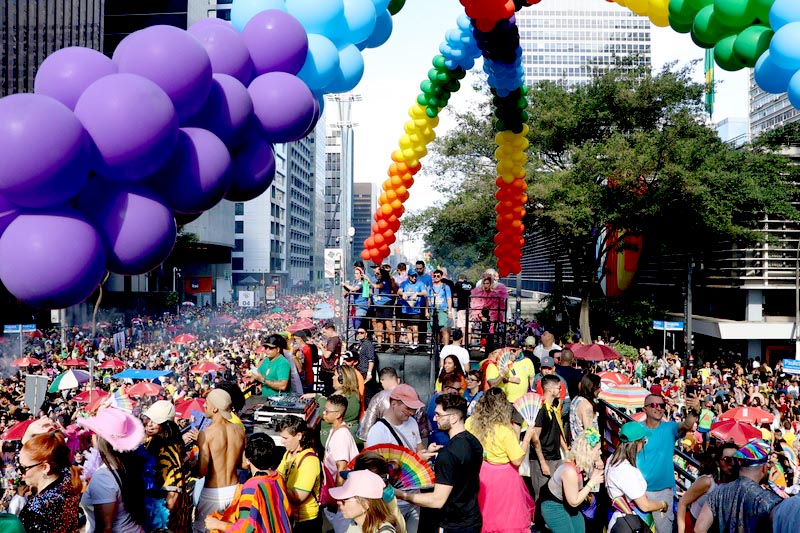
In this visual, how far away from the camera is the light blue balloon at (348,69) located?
6789 mm

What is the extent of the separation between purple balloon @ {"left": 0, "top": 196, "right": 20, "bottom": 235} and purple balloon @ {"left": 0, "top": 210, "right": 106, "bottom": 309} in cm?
10

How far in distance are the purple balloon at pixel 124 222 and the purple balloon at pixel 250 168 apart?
119cm

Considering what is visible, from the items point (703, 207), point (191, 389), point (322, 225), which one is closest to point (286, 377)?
point (191, 389)

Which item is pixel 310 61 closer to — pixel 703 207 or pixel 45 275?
pixel 45 275

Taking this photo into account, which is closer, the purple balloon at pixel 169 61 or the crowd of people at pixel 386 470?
the crowd of people at pixel 386 470

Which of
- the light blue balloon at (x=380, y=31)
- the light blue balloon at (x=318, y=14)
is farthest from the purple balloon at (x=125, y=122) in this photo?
the light blue balloon at (x=380, y=31)

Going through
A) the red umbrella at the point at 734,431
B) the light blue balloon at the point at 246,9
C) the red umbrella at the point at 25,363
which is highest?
the light blue balloon at the point at 246,9

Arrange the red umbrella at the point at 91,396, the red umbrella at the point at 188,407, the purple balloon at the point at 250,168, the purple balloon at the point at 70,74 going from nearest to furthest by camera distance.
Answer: the purple balloon at the point at 70,74
the purple balloon at the point at 250,168
the red umbrella at the point at 188,407
the red umbrella at the point at 91,396

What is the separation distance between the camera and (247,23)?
19.5ft

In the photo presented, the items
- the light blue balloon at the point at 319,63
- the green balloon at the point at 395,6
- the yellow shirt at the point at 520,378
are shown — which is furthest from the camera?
the green balloon at the point at 395,6

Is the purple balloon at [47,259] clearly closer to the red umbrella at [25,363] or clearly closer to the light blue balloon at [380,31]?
the light blue balloon at [380,31]

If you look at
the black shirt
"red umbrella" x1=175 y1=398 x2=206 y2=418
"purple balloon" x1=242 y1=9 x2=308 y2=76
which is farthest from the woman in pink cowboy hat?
"red umbrella" x1=175 y1=398 x2=206 y2=418

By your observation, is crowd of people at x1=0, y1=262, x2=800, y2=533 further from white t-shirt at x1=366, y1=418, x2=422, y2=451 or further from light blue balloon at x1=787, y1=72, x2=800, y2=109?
light blue balloon at x1=787, y1=72, x2=800, y2=109

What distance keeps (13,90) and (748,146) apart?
124ft
